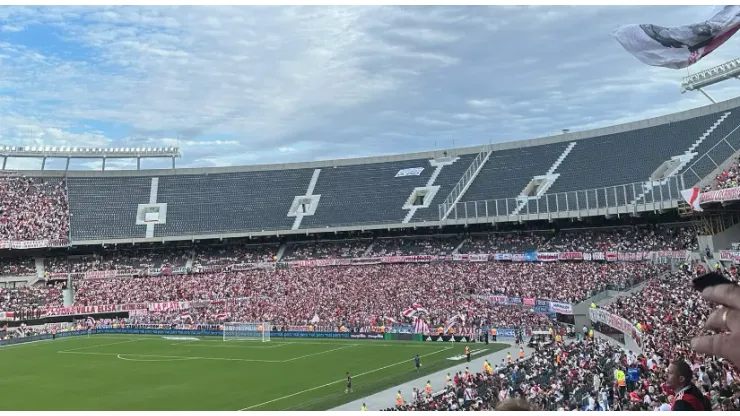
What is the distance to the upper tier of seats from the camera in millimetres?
55781

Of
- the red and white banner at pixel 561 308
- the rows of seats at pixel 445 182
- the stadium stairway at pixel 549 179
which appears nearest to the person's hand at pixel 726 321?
the red and white banner at pixel 561 308

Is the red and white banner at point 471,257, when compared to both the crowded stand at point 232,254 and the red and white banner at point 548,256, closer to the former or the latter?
the red and white banner at point 548,256

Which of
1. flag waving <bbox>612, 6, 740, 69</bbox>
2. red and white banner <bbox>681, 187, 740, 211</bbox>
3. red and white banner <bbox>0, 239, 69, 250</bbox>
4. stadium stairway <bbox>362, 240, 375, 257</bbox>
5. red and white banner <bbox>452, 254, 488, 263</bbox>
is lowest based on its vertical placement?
flag waving <bbox>612, 6, 740, 69</bbox>

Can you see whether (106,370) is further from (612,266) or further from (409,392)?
(612,266)

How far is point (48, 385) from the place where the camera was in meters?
36.4

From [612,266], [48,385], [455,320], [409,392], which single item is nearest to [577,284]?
[612,266]

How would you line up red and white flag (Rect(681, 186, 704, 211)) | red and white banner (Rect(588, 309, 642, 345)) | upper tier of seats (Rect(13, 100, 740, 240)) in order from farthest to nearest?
1. upper tier of seats (Rect(13, 100, 740, 240))
2. red and white flag (Rect(681, 186, 704, 211))
3. red and white banner (Rect(588, 309, 642, 345))

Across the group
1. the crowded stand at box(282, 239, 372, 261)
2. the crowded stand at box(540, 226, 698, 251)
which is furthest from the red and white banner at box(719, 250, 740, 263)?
the crowded stand at box(282, 239, 372, 261)

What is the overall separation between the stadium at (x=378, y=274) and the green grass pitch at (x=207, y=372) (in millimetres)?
266

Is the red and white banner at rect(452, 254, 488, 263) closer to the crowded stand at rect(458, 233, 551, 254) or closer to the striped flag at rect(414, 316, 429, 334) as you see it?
the crowded stand at rect(458, 233, 551, 254)

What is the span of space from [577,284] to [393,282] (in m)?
16.9

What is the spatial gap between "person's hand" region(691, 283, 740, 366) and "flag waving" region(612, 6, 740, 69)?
8004mm

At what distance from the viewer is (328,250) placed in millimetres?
69938

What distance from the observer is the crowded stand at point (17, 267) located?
66312mm
